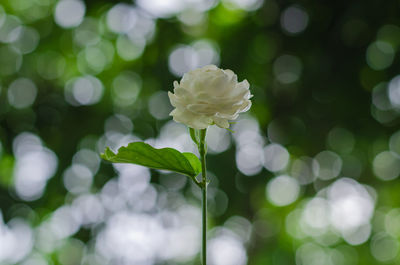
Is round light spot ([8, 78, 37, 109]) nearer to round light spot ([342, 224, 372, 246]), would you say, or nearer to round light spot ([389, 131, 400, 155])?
round light spot ([389, 131, 400, 155])

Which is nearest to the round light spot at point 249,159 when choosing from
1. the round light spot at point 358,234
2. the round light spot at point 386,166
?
the round light spot at point 386,166

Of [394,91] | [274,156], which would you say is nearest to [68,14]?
[274,156]

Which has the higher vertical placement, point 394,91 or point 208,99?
point 208,99

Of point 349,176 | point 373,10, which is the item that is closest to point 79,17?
point 373,10

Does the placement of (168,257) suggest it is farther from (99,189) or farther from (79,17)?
(79,17)

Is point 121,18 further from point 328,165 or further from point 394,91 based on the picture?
point 394,91
